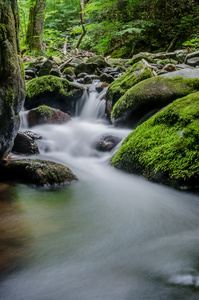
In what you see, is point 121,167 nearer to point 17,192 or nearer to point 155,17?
point 17,192

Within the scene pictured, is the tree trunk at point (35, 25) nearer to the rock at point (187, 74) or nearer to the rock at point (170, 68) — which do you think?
the rock at point (170, 68)

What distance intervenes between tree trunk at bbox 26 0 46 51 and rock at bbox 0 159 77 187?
12349 millimetres

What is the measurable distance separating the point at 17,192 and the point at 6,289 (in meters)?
1.77

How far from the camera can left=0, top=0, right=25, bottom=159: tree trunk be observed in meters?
2.80

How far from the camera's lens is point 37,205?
278cm

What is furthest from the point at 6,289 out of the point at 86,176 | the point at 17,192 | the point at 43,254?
the point at 86,176

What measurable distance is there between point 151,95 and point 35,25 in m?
11.7

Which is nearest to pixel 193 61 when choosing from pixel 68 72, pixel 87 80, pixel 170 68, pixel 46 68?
pixel 170 68

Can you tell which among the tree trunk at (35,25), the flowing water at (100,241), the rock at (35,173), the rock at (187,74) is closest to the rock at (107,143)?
the flowing water at (100,241)

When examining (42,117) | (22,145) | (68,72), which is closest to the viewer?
(22,145)

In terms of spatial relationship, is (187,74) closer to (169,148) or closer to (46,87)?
(169,148)

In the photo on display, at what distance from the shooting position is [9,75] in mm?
2939

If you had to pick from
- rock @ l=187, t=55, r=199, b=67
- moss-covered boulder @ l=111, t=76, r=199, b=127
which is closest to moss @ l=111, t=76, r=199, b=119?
moss-covered boulder @ l=111, t=76, r=199, b=127

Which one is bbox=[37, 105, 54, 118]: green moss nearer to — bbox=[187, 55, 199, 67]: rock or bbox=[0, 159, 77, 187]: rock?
bbox=[0, 159, 77, 187]: rock
